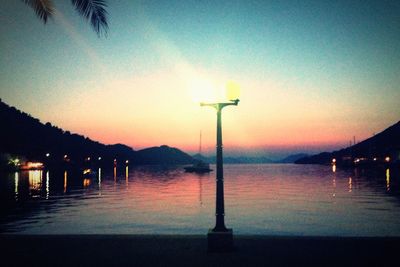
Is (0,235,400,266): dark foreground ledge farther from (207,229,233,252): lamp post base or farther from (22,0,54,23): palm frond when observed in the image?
(22,0,54,23): palm frond

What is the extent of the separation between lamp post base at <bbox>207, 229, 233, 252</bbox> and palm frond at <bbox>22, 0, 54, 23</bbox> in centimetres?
836

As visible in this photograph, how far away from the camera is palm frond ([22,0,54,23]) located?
36.3 feet

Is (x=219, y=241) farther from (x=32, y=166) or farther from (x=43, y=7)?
(x=32, y=166)

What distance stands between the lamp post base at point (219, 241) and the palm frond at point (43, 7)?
8.36 m

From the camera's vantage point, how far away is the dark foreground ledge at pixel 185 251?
376 inches

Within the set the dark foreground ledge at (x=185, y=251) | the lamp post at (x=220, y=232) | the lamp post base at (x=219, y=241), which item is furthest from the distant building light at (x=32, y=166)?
the lamp post base at (x=219, y=241)

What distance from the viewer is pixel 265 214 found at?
3662 cm

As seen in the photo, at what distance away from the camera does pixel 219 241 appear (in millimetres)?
10414

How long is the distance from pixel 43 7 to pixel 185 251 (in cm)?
861

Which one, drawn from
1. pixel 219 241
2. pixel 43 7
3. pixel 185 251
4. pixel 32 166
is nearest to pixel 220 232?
pixel 219 241

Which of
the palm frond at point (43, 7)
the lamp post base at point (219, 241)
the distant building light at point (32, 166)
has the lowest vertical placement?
the distant building light at point (32, 166)

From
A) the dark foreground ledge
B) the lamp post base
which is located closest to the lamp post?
the lamp post base

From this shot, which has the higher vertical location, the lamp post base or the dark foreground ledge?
the lamp post base

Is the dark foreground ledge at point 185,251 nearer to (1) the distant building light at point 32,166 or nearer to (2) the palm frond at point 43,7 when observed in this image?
(2) the palm frond at point 43,7
